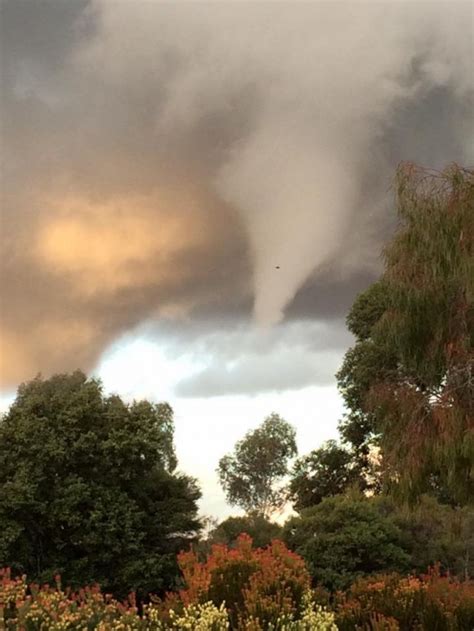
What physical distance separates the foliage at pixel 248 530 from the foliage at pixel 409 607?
1512cm

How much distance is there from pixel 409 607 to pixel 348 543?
13.1 m

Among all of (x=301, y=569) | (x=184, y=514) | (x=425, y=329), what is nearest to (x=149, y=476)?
(x=184, y=514)

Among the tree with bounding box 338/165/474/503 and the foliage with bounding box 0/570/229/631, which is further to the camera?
the tree with bounding box 338/165/474/503

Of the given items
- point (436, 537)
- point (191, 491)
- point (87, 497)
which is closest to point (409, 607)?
point (436, 537)

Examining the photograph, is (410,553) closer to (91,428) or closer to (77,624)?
(91,428)

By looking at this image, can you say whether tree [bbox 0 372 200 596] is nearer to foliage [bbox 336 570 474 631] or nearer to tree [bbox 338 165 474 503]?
tree [bbox 338 165 474 503]

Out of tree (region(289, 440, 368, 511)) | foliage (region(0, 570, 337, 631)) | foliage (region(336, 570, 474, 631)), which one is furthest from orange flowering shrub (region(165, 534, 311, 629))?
tree (region(289, 440, 368, 511))

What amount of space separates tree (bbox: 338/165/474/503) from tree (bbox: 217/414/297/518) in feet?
96.8

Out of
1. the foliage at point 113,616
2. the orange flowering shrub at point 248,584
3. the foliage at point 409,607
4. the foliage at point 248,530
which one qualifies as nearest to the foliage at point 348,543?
the foliage at point 248,530

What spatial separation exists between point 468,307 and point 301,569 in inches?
182

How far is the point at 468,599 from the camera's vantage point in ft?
26.0

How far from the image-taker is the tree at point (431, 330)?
399 inches

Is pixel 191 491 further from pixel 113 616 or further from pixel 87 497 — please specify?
pixel 113 616

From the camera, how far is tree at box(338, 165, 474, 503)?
10.1 m
